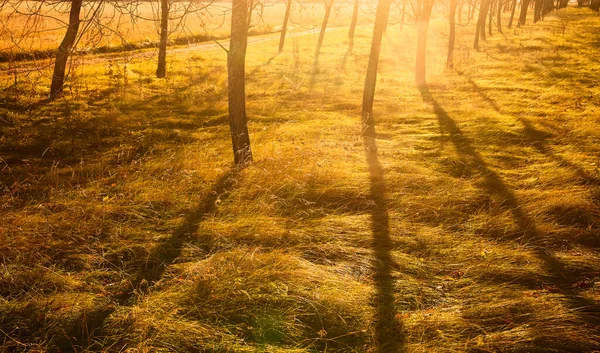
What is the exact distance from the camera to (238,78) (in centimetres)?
715

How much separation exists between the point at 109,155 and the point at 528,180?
731cm

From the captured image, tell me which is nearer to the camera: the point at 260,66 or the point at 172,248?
the point at 172,248

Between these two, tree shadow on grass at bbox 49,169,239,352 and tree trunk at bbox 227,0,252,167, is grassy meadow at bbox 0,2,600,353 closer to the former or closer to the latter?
tree shadow on grass at bbox 49,169,239,352

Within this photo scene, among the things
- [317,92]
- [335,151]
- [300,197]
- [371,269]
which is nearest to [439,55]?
[317,92]

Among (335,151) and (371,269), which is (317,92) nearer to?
(335,151)

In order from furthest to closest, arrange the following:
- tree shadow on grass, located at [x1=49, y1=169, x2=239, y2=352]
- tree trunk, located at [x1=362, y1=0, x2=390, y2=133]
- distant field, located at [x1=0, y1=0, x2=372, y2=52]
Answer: tree trunk, located at [x1=362, y1=0, x2=390, y2=133], distant field, located at [x1=0, y1=0, x2=372, y2=52], tree shadow on grass, located at [x1=49, y1=169, x2=239, y2=352]

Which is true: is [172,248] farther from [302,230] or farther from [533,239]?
[533,239]

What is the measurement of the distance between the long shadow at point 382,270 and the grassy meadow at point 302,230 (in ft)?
0.07

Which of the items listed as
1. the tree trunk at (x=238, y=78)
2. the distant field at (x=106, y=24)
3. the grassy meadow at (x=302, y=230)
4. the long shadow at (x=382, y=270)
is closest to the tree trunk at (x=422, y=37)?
the distant field at (x=106, y=24)

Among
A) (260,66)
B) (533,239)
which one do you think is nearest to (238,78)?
(533,239)

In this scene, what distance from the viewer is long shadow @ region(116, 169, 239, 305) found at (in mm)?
4004

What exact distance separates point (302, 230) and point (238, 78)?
11.0 feet

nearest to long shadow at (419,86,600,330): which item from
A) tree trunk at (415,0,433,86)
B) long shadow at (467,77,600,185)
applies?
long shadow at (467,77,600,185)

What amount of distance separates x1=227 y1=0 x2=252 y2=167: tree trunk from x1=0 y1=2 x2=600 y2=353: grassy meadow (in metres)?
0.32
